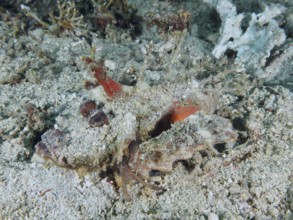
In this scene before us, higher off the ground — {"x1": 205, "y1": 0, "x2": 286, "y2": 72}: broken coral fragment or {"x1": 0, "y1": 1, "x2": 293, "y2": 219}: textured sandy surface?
{"x1": 205, "y1": 0, "x2": 286, "y2": 72}: broken coral fragment

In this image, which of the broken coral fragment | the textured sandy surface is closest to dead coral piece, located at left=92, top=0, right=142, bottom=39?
the textured sandy surface

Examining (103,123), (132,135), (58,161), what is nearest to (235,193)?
(132,135)

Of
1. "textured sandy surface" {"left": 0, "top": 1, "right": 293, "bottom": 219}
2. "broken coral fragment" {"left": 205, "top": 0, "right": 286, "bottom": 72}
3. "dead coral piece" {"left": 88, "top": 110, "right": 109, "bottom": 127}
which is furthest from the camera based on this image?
"broken coral fragment" {"left": 205, "top": 0, "right": 286, "bottom": 72}

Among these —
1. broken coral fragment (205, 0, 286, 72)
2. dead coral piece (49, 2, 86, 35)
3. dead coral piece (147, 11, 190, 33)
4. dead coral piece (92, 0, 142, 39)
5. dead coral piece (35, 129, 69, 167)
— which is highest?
broken coral fragment (205, 0, 286, 72)

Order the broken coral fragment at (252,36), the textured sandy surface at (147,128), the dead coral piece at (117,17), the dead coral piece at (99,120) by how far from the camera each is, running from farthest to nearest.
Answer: the dead coral piece at (117,17), the broken coral fragment at (252,36), the dead coral piece at (99,120), the textured sandy surface at (147,128)

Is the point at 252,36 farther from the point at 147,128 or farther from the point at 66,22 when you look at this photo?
the point at 66,22

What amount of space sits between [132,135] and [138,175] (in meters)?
0.38

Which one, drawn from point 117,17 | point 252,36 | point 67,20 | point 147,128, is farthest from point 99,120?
point 252,36

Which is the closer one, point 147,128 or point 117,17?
point 147,128

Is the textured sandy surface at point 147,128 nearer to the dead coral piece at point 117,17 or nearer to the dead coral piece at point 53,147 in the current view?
the dead coral piece at point 53,147

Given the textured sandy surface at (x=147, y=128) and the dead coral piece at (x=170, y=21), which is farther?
the dead coral piece at (x=170, y=21)

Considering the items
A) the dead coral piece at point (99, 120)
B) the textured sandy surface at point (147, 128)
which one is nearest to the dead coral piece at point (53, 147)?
the textured sandy surface at point (147, 128)

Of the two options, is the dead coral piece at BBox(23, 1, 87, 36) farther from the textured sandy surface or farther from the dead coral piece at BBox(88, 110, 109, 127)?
the dead coral piece at BBox(88, 110, 109, 127)

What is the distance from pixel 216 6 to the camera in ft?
15.0
